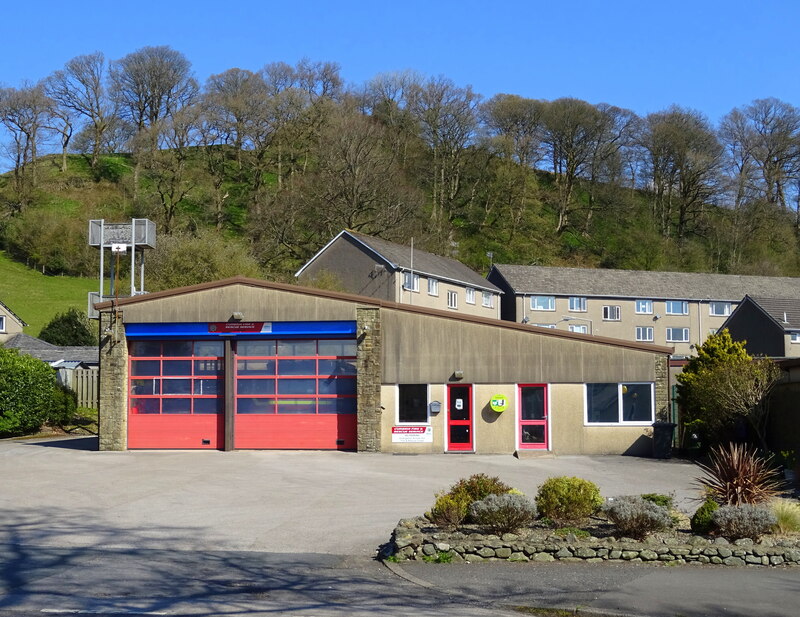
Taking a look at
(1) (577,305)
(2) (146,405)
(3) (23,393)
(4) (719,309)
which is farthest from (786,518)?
(4) (719,309)

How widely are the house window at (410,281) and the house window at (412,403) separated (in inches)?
985

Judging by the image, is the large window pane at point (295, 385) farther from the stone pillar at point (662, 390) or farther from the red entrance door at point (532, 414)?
the stone pillar at point (662, 390)

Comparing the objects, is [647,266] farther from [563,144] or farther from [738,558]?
[738,558]

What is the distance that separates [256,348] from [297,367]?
1.28m

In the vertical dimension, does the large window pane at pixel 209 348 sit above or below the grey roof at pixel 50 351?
below

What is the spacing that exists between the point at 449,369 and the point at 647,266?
57658 mm

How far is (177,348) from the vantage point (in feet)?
88.9

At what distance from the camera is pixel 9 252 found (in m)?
70.1

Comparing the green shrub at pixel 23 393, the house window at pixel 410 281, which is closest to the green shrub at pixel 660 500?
the green shrub at pixel 23 393

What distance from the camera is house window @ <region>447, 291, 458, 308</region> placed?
187 ft

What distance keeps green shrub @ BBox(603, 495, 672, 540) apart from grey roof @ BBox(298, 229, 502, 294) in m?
37.7

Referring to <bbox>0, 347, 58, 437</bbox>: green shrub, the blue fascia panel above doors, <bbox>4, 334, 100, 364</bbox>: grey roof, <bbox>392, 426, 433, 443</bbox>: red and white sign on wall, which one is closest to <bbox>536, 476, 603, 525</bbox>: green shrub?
<bbox>392, 426, 433, 443</bbox>: red and white sign on wall

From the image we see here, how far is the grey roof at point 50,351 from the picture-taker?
46.8 metres

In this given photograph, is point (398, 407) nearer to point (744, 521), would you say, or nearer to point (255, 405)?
point (255, 405)
